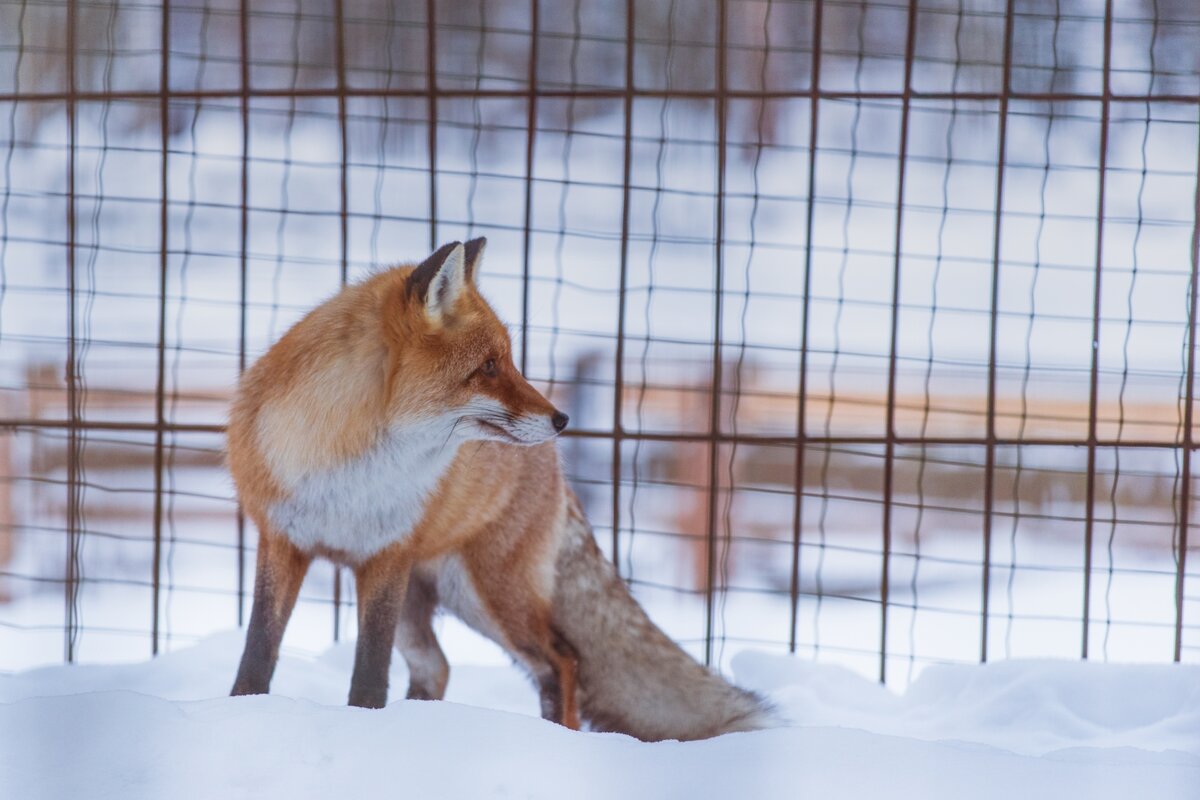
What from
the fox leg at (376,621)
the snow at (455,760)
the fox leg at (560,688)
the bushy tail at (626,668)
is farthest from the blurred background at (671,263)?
the snow at (455,760)

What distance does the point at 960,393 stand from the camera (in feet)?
17.7

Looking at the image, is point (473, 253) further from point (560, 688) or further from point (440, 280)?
point (560, 688)

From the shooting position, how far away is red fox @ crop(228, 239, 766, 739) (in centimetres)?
220

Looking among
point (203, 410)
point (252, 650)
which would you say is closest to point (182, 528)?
point (203, 410)

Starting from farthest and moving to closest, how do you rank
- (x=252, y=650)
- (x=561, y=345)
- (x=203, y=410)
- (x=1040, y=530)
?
1. (x=1040, y=530)
2. (x=203, y=410)
3. (x=561, y=345)
4. (x=252, y=650)

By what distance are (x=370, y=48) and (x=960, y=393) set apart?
354 centimetres

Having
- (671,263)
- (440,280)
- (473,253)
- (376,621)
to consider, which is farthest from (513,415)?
(671,263)

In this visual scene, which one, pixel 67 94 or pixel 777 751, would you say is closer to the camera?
pixel 777 751

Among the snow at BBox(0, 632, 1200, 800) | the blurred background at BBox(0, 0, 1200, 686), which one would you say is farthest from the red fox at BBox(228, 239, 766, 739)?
the blurred background at BBox(0, 0, 1200, 686)

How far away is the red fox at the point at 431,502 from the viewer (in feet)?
7.22

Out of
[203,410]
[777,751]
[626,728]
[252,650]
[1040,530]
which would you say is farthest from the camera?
[1040,530]

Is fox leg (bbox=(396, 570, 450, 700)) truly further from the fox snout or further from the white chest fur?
the fox snout

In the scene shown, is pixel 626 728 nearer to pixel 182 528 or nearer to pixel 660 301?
pixel 660 301

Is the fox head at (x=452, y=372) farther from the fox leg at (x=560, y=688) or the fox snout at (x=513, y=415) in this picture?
the fox leg at (x=560, y=688)
